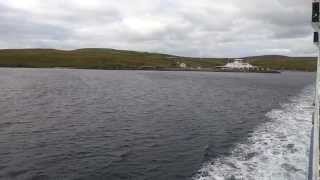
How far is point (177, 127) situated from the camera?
113ft

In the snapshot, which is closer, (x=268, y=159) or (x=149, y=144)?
(x=268, y=159)

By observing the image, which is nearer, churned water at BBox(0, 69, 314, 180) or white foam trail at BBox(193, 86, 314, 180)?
white foam trail at BBox(193, 86, 314, 180)

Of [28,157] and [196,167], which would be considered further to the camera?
[28,157]

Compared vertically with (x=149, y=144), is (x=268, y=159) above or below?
above

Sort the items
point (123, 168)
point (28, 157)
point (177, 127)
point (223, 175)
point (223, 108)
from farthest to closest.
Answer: point (223, 108) → point (177, 127) → point (28, 157) → point (123, 168) → point (223, 175)

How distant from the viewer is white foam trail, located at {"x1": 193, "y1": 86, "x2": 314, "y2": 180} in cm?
1970

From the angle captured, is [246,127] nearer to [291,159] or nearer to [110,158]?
[291,159]

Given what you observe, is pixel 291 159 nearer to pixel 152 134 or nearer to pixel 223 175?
pixel 223 175

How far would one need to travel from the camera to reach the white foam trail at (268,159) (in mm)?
19703

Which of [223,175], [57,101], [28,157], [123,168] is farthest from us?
[57,101]

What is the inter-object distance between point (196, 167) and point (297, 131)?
12.7 meters

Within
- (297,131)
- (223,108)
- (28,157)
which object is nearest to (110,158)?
(28,157)

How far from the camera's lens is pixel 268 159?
894 inches

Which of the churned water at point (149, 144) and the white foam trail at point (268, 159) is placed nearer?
the white foam trail at point (268, 159)
